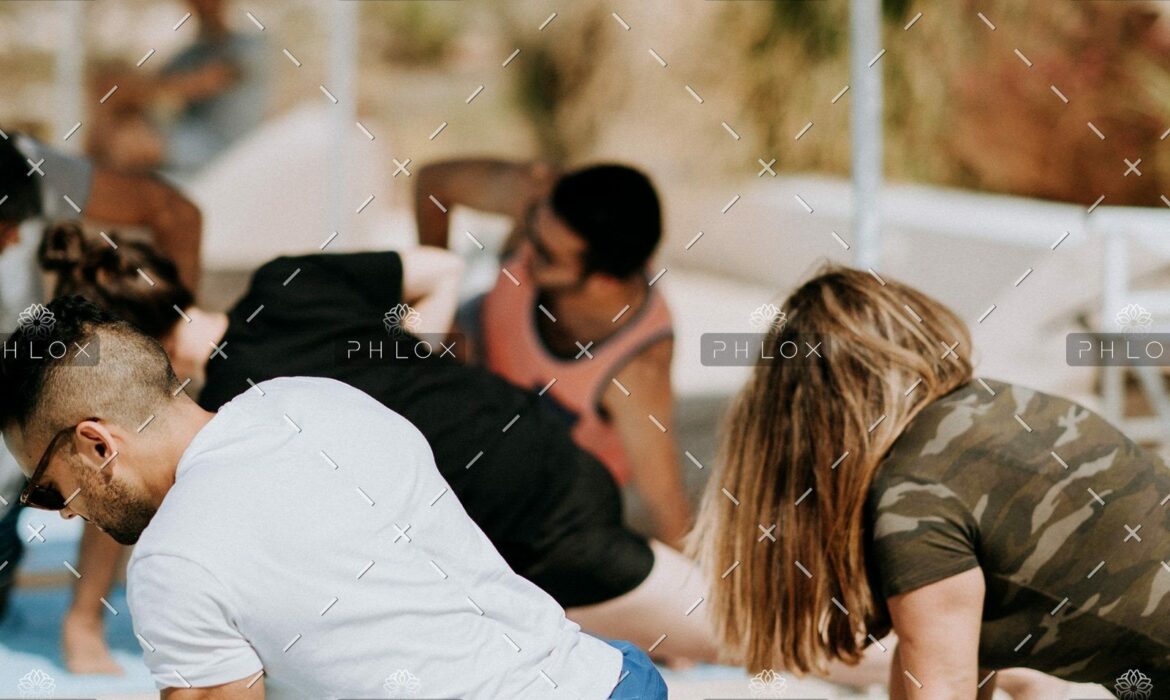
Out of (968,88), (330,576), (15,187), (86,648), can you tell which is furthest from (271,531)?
(968,88)

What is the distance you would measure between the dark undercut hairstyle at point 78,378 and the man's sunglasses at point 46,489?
0.01m

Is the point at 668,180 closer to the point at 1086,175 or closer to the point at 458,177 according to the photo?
the point at 1086,175

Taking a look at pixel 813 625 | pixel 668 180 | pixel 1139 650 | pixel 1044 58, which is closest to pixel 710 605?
pixel 813 625

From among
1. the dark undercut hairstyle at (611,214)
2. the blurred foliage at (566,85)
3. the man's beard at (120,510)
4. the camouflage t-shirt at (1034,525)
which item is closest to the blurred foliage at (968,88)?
the blurred foliage at (566,85)

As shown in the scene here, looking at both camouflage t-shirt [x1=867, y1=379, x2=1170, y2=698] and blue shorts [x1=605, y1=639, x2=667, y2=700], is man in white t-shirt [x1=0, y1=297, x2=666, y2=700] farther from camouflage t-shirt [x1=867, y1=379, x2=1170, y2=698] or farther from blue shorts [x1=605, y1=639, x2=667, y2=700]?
camouflage t-shirt [x1=867, y1=379, x2=1170, y2=698]

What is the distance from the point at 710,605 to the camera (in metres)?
1.80

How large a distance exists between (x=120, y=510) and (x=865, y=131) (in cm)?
181

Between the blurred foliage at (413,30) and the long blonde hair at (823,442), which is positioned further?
the blurred foliage at (413,30)

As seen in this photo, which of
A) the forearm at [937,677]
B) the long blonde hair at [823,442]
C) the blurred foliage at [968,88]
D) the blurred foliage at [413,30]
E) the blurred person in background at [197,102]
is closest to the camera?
the forearm at [937,677]

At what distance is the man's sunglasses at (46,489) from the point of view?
3.86 feet
